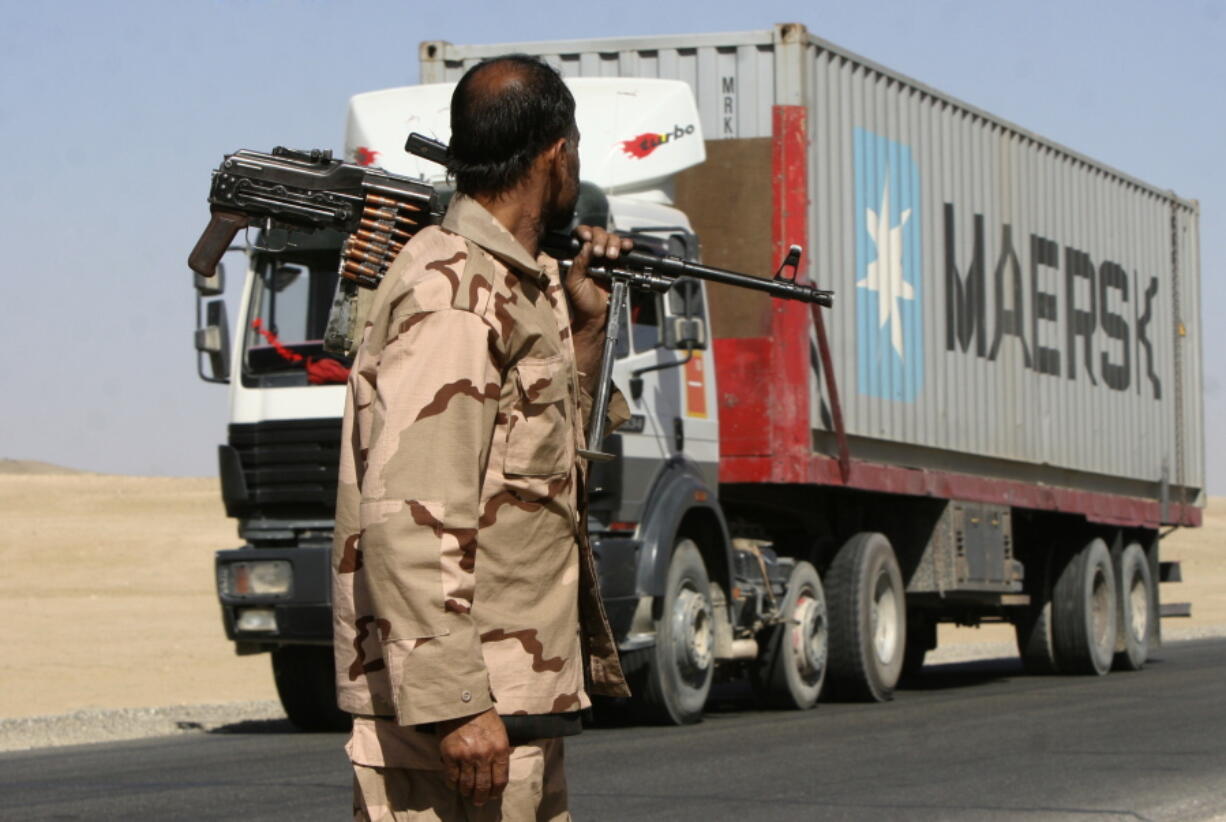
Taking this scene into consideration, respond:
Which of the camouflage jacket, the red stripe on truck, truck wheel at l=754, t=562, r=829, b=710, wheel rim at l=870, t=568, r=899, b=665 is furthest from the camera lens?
wheel rim at l=870, t=568, r=899, b=665

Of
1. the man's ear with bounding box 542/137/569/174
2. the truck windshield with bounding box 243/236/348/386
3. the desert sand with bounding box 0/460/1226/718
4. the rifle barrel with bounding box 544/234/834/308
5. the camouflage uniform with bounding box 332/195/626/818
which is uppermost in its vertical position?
the truck windshield with bounding box 243/236/348/386

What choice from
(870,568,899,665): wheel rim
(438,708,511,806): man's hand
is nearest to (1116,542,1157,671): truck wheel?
(870,568,899,665): wheel rim

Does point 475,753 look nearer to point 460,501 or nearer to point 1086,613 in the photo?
point 460,501

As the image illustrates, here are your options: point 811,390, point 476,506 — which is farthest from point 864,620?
point 476,506

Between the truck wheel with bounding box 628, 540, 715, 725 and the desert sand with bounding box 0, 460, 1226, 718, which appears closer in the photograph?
the truck wheel with bounding box 628, 540, 715, 725

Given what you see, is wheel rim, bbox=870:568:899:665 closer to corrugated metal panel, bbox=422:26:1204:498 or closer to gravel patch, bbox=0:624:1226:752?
corrugated metal panel, bbox=422:26:1204:498

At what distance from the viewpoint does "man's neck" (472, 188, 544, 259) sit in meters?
3.59

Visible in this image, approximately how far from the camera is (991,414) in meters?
16.8

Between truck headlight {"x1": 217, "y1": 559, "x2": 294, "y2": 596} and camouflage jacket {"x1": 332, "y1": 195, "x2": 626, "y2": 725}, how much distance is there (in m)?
7.89

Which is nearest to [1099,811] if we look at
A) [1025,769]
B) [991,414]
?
[1025,769]

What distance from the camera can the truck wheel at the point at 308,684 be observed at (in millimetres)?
12734

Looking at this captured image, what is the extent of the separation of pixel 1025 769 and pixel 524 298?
657 cm

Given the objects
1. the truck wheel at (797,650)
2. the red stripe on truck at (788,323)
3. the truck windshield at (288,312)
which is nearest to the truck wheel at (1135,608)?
Answer: the truck wheel at (797,650)

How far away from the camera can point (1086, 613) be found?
61.8 feet
